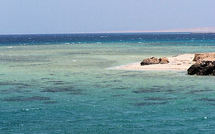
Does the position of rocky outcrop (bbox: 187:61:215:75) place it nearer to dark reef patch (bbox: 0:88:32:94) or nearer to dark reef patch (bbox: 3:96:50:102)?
dark reef patch (bbox: 0:88:32:94)

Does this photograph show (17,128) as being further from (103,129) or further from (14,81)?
(14,81)

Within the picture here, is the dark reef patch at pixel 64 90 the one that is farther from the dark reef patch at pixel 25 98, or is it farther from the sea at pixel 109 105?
the dark reef patch at pixel 25 98

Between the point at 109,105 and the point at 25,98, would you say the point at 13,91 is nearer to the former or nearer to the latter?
the point at 25,98

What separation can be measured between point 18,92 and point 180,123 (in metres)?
15.3

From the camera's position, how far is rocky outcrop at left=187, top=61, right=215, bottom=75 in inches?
1891

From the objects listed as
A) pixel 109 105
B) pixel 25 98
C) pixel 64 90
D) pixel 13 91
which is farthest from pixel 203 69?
pixel 25 98

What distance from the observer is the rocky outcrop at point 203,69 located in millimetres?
48031

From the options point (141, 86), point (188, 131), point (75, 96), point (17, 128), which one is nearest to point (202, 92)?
point (141, 86)

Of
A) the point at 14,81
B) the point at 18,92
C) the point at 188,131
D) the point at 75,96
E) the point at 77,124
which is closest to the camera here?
the point at 188,131

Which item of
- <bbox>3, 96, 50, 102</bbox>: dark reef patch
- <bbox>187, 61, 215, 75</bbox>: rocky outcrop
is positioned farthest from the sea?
<bbox>187, 61, 215, 75</bbox>: rocky outcrop

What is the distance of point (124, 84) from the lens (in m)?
42.2

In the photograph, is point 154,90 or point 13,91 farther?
point 13,91

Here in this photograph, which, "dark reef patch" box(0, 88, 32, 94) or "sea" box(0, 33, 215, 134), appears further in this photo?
"dark reef patch" box(0, 88, 32, 94)

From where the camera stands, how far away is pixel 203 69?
48.6m
